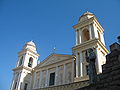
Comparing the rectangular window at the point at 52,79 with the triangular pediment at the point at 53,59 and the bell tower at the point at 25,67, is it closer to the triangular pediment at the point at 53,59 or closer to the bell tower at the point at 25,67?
the triangular pediment at the point at 53,59

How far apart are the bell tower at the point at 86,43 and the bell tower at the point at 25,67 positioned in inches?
468

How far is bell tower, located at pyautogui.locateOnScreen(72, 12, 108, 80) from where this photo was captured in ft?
63.8

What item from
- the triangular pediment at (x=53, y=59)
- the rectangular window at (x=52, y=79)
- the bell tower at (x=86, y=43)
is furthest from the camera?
the triangular pediment at (x=53, y=59)

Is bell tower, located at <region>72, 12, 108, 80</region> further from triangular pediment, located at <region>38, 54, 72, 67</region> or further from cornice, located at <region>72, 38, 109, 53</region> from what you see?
triangular pediment, located at <region>38, 54, 72, 67</region>

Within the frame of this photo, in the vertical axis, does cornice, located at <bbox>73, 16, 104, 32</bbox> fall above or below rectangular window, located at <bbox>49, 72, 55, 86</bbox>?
above

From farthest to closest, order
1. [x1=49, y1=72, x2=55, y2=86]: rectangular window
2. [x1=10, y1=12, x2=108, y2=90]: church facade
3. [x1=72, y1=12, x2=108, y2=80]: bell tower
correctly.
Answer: [x1=49, y1=72, x2=55, y2=86]: rectangular window → [x1=10, y1=12, x2=108, y2=90]: church facade → [x1=72, y1=12, x2=108, y2=80]: bell tower

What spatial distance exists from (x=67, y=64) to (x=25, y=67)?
10276mm

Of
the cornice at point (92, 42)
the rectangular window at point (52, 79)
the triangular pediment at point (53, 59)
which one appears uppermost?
the cornice at point (92, 42)

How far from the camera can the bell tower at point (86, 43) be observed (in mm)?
19444

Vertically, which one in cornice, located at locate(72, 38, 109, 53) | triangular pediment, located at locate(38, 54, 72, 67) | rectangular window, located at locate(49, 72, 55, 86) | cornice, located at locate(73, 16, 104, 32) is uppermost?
cornice, located at locate(73, 16, 104, 32)

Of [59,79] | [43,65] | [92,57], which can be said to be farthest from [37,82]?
[92,57]

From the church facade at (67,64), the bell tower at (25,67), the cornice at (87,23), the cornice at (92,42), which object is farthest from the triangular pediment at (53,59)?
the cornice at (87,23)

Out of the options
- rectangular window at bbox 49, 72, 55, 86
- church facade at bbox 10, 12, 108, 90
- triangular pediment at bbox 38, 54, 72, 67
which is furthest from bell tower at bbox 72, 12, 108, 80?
rectangular window at bbox 49, 72, 55, 86

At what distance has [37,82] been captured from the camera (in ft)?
84.6
